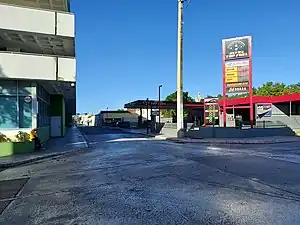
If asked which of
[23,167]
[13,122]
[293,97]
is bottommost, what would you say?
[23,167]

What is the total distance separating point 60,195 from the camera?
7457mm

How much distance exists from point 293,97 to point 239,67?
15.8m

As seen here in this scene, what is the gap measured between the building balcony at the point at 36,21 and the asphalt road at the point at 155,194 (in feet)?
31.6

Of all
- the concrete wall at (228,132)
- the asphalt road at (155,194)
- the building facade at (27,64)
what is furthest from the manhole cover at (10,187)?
the concrete wall at (228,132)

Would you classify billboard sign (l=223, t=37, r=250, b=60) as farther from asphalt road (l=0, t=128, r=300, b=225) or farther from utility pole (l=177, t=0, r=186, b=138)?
asphalt road (l=0, t=128, r=300, b=225)

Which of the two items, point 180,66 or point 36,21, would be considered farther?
point 180,66

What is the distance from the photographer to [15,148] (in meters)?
16.4

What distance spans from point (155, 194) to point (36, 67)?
44.9ft

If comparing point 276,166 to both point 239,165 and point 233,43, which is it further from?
point 233,43

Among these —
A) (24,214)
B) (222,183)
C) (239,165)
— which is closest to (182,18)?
(239,165)

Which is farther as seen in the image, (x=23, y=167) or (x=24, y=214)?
(x=23, y=167)

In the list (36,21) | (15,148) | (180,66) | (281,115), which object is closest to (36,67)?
(36,21)

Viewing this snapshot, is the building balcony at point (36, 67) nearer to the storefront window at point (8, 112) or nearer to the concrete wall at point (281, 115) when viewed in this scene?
the storefront window at point (8, 112)

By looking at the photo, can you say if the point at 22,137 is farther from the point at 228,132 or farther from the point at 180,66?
the point at 228,132
